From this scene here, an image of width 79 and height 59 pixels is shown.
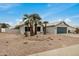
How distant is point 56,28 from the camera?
410 centimetres

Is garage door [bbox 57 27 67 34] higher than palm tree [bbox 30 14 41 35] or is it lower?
lower

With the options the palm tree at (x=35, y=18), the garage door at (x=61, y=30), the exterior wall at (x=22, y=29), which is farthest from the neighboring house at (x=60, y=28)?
the exterior wall at (x=22, y=29)

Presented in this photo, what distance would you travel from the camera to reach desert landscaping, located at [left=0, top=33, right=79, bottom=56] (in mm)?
4020

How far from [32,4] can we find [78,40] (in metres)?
0.69

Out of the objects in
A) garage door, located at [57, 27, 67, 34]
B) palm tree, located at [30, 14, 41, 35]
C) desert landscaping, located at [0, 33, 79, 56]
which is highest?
palm tree, located at [30, 14, 41, 35]

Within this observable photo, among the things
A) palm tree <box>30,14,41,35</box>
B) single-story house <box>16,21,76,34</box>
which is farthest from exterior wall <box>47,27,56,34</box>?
palm tree <box>30,14,41,35</box>

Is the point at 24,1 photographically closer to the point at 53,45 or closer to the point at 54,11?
the point at 54,11

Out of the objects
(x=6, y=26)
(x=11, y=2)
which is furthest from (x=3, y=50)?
(x=11, y=2)

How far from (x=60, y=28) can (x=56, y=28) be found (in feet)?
0.16

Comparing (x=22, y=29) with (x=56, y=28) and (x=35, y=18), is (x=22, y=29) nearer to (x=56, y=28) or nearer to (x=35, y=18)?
(x=35, y=18)

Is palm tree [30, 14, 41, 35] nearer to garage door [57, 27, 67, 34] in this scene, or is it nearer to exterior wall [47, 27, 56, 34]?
exterior wall [47, 27, 56, 34]

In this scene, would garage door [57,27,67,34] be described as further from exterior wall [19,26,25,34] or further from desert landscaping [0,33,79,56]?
exterior wall [19,26,25,34]

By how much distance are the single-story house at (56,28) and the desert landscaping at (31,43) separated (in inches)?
1.9

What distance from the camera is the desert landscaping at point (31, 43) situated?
13.2 feet
